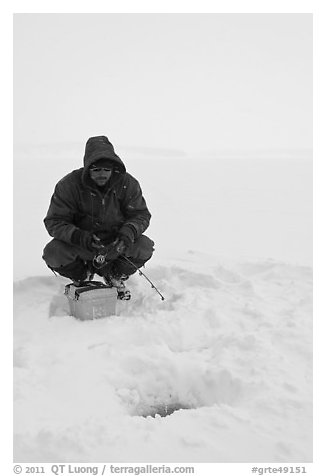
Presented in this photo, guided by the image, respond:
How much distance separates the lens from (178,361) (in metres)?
2.70

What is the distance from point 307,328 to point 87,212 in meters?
1.80

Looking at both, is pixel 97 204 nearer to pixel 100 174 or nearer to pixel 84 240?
pixel 100 174

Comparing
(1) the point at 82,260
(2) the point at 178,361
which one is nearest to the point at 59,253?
(1) the point at 82,260

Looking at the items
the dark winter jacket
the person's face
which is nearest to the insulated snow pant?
the dark winter jacket

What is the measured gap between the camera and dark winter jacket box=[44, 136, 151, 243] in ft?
10.9

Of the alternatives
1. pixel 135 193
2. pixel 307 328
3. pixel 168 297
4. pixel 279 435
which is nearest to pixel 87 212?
pixel 135 193

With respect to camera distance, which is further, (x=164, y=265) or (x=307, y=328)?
(x=164, y=265)

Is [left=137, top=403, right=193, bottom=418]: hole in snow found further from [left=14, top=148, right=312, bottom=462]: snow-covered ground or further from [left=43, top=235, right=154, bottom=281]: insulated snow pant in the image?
[left=43, top=235, right=154, bottom=281]: insulated snow pant

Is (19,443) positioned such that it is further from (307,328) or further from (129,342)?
(307,328)

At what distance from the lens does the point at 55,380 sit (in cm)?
251

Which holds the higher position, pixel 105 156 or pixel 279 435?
pixel 105 156

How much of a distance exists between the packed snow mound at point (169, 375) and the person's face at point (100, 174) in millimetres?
1003

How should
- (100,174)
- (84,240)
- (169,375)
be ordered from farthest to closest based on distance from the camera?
1. (100,174)
2. (84,240)
3. (169,375)

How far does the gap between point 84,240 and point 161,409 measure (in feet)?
4.29
